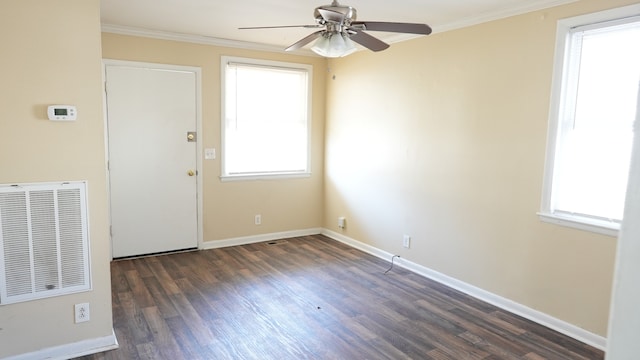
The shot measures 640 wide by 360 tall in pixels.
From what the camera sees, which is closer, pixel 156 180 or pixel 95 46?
pixel 95 46

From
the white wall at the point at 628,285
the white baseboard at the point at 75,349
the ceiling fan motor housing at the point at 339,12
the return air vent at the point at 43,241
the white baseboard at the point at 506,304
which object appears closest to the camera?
the white wall at the point at 628,285

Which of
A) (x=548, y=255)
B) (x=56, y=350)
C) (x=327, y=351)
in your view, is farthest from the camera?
(x=548, y=255)

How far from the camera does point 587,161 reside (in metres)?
2.97

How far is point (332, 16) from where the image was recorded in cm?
231

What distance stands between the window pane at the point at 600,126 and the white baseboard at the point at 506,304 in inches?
33.8

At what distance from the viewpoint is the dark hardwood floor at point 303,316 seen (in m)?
2.81

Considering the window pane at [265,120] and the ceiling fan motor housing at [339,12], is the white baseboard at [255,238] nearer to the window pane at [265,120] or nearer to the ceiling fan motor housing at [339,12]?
the window pane at [265,120]

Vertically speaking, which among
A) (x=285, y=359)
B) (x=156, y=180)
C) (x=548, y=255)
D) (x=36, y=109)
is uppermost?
(x=36, y=109)

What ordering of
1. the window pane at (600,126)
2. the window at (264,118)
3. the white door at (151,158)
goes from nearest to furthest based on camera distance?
the window pane at (600,126)
the white door at (151,158)
the window at (264,118)

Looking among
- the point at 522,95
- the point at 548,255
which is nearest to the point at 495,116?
the point at 522,95

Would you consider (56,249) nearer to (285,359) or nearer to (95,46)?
(95,46)

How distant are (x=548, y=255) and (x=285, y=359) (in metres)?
2.12

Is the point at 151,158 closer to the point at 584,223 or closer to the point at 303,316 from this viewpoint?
the point at 303,316

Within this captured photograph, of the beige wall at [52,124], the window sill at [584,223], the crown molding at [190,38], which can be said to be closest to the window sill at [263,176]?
the crown molding at [190,38]
